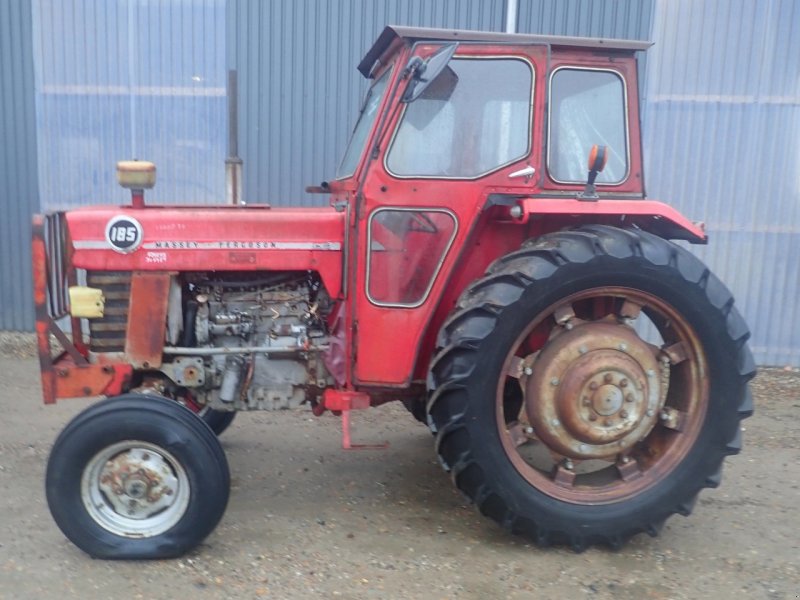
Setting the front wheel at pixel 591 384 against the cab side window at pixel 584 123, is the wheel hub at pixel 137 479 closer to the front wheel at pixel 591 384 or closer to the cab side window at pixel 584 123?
the front wheel at pixel 591 384

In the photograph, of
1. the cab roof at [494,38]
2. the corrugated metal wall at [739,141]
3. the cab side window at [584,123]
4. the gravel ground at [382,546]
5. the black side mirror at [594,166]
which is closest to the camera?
the gravel ground at [382,546]

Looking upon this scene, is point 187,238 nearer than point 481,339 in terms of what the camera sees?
No

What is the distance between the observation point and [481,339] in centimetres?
301

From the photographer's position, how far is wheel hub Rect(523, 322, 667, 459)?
3.25 m

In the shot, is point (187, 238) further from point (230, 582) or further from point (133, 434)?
point (230, 582)

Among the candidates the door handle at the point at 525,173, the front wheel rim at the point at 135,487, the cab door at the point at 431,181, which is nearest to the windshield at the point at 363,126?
the cab door at the point at 431,181

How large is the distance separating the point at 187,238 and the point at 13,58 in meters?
5.07

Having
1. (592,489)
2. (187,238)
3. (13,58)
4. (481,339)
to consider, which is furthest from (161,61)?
(592,489)

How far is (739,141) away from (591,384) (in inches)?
178

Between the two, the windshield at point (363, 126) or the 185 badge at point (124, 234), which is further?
the windshield at point (363, 126)

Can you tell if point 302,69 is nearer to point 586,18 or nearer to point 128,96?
point 128,96

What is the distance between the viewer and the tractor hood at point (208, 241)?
3.34 meters

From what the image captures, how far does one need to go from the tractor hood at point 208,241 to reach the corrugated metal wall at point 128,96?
3.76m

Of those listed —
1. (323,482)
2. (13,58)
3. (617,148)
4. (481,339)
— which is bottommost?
(323,482)
